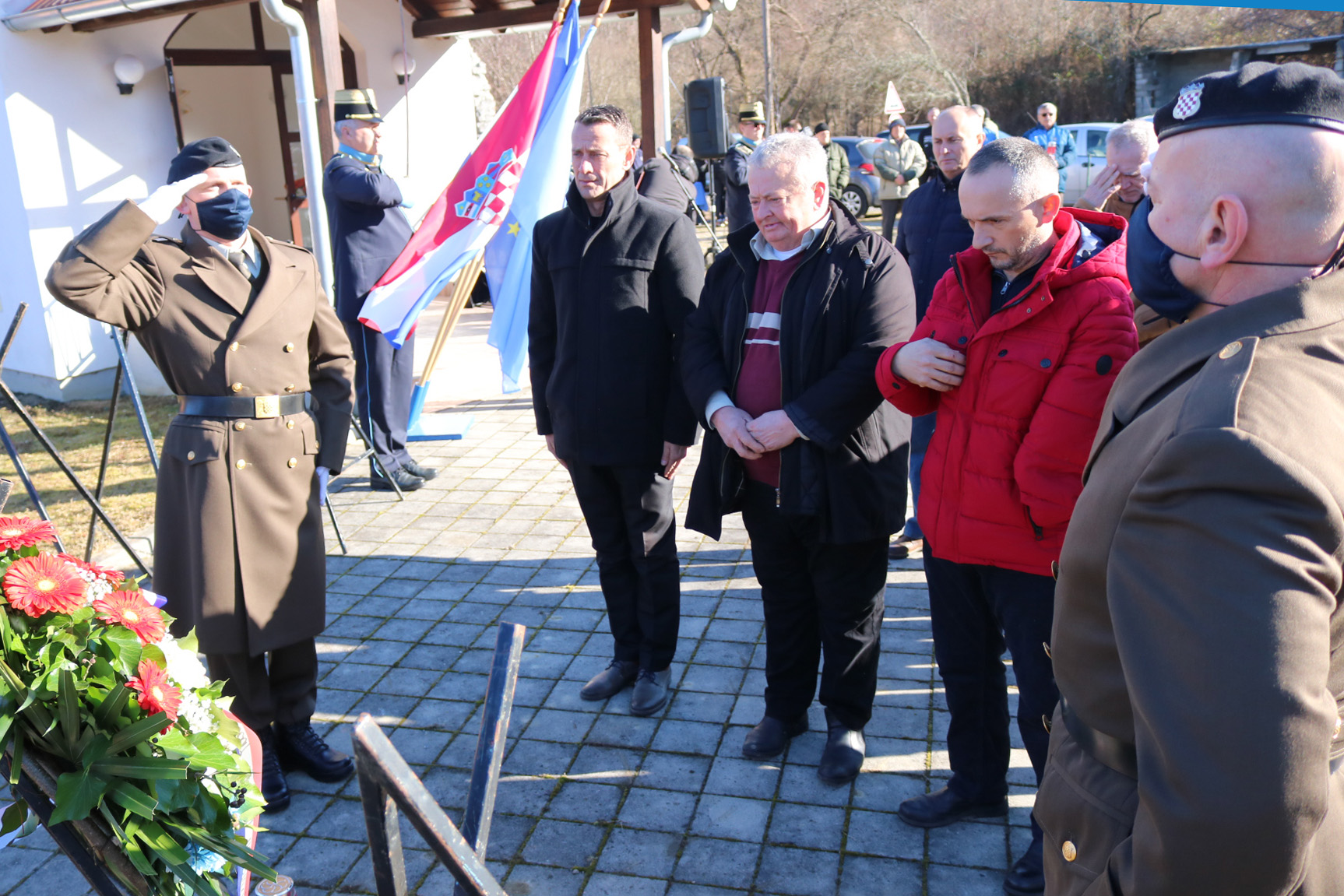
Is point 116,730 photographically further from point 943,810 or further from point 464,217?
point 464,217

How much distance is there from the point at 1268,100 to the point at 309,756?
3063 millimetres

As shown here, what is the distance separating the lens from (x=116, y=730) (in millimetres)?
1774

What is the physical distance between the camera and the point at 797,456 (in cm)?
297

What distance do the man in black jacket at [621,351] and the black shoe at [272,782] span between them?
104 cm

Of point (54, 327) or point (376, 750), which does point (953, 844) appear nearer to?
point (376, 750)


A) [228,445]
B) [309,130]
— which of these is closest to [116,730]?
[228,445]

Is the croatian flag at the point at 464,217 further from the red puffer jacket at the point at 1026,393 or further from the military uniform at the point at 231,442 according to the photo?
the red puffer jacket at the point at 1026,393

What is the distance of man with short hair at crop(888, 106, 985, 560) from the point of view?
4488 millimetres

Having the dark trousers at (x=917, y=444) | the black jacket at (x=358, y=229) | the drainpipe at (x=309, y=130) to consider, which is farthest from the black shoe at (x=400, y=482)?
the dark trousers at (x=917, y=444)

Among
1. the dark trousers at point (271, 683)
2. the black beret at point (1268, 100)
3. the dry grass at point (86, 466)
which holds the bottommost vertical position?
the dry grass at point (86, 466)

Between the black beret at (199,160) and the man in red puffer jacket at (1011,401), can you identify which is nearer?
the man in red puffer jacket at (1011,401)

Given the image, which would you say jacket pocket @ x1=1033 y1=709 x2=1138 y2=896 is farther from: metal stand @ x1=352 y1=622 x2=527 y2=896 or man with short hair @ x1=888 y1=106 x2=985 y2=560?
man with short hair @ x1=888 y1=106 x2=985 y2=560

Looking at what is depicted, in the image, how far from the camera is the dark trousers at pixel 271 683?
3.10m

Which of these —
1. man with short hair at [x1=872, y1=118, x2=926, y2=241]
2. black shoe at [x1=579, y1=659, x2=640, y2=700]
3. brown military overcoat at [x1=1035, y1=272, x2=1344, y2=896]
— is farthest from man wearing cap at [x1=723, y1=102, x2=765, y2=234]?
brown military overcoat at [x1=1035, y1=272, x2=1344, y2=896]
